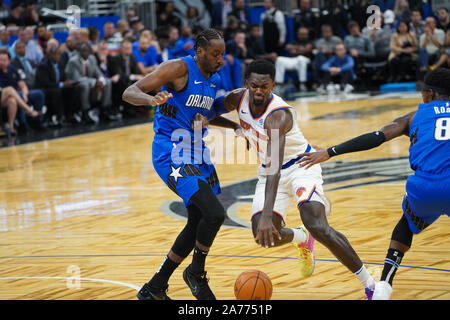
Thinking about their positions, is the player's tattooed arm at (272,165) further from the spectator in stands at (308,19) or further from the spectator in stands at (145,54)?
the spectator in stands at (308,19)

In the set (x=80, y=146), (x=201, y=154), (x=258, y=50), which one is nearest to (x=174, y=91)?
(x=201, y=154)

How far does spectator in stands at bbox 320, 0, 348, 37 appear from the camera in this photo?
19.5 m

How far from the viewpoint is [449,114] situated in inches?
177

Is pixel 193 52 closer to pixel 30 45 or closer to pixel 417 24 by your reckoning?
pixel 30 45

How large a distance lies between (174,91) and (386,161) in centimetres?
535

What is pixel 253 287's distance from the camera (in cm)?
464

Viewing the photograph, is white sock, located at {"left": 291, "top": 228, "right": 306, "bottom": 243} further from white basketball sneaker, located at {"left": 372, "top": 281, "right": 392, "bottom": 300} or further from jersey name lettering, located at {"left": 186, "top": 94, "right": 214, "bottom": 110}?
jersey name lettering, located at {"left": 186, "top": 94, "right": 214, "bottom": 110}

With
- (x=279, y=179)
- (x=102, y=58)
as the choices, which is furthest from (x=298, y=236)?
(x=102, y=58)

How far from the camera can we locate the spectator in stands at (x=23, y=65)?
573 inches

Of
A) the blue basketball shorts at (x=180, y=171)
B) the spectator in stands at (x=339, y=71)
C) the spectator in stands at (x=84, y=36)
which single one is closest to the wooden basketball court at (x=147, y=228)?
the blue basketball shorts at (x=180, y=171)

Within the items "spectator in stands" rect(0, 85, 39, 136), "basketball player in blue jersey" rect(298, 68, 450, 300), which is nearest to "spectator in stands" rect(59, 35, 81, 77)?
"spectator in stands" rect(0, 85, 39, 136)

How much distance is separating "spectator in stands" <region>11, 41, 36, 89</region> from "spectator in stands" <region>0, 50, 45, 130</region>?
0.83ft

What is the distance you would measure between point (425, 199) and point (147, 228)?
10.9ft
